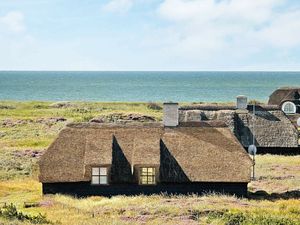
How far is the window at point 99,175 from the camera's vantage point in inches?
1154

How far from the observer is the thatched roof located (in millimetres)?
29344

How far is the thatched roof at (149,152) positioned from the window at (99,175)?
36cm

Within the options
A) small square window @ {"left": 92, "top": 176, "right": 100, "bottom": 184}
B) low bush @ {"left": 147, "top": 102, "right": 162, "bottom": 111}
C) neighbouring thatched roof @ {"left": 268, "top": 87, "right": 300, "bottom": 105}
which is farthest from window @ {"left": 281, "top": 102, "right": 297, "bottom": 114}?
small square window @ {"left": 92, "top": 176, "right": 100, "bottom": 184}

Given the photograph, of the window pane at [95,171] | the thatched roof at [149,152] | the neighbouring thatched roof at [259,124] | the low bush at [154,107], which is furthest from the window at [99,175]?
the low bush at [154,107]

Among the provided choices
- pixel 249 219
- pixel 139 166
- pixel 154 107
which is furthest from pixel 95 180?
pixel 154 107

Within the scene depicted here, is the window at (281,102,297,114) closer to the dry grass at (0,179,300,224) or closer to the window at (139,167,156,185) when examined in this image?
the dry grass at (0,179,300,224)

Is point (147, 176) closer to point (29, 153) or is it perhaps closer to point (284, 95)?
point (29, 153)

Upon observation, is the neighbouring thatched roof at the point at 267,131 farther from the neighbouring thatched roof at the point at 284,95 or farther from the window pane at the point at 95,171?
the neighbouring thatched roof at the point at 284,95

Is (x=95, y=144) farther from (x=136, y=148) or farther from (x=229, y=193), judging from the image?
(x=229, y=193)

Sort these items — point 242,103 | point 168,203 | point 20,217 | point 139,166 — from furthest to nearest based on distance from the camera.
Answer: point 242,103
point 139,166
point 168,203
point 20,217

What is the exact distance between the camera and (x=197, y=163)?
30.0 m

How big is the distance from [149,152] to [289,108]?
134ft

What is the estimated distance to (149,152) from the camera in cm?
2973

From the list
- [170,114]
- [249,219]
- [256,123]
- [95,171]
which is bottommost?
[249,219]
